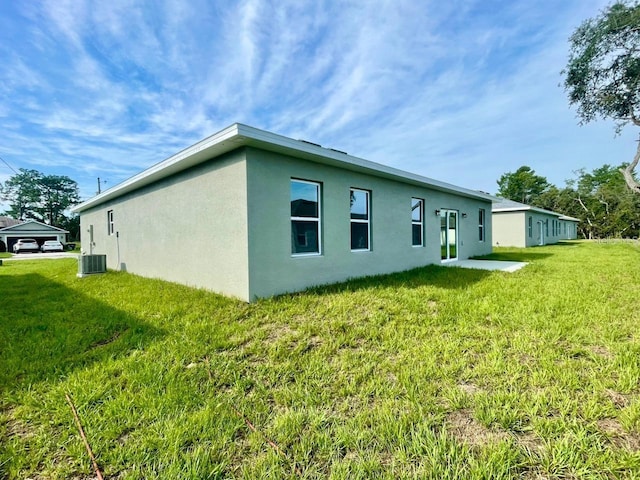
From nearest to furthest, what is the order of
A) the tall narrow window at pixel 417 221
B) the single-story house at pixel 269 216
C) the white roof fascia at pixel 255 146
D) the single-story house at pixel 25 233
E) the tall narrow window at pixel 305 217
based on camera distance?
the white roof fascia at pixel 255 146
the single-story house at pixel 269 216
the tall narrow window at pixel 305 217
the tall narrow window at pixel 417 221
the single-story house at pixel 25 233

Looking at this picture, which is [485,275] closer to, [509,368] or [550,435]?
[509,368]

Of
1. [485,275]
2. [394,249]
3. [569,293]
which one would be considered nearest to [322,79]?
[394,249]

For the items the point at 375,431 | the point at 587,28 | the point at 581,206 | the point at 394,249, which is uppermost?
the point at 587,28

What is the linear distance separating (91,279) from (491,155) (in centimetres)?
2002

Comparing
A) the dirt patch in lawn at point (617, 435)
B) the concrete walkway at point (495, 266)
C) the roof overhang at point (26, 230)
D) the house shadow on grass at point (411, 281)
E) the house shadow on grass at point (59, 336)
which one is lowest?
the dirt patch in lawn at point (617, 435)

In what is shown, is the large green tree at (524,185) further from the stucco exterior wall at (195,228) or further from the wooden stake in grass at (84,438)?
the wooden stake in grass at (84,438)

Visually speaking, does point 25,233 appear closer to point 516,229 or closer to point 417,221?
point 417,221

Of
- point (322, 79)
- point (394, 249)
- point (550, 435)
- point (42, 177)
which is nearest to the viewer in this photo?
point (550, 435)

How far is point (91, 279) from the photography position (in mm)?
8148

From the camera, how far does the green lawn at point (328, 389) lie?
174cm

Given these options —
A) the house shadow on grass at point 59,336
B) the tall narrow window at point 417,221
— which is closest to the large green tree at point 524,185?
the tall narrow window at point 417,221

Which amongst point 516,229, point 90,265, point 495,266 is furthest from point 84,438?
point 516,229

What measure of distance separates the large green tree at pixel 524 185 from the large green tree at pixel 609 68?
126ft

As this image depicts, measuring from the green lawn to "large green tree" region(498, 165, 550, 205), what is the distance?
2038 inches
